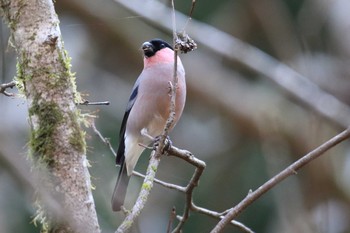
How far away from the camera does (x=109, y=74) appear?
6551mm

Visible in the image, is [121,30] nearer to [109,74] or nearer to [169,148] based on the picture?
[109,74]

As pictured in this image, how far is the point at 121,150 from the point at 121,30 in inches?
90.2

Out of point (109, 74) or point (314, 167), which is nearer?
point (314, 167)

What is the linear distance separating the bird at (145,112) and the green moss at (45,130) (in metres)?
1.11

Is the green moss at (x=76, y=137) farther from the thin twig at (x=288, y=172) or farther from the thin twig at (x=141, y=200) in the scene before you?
the thin twig at (x=288, y=172)

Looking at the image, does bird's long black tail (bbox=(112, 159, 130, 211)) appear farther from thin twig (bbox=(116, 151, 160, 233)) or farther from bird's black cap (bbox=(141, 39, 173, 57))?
thin twig (bbox=(116, 151, 160, 233))

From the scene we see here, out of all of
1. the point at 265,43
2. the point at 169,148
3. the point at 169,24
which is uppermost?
the point at 169,148

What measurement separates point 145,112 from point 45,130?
49.8 inches

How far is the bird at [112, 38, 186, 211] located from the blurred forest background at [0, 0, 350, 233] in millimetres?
509

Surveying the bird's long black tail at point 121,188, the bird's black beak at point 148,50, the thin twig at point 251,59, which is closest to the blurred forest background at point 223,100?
the thin twig at point 251,59

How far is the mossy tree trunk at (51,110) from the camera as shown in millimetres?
2137

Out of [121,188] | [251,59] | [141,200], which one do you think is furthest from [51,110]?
[251,59]

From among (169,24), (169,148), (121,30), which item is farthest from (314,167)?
(169,148)

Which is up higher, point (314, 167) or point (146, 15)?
point (146, 15)
